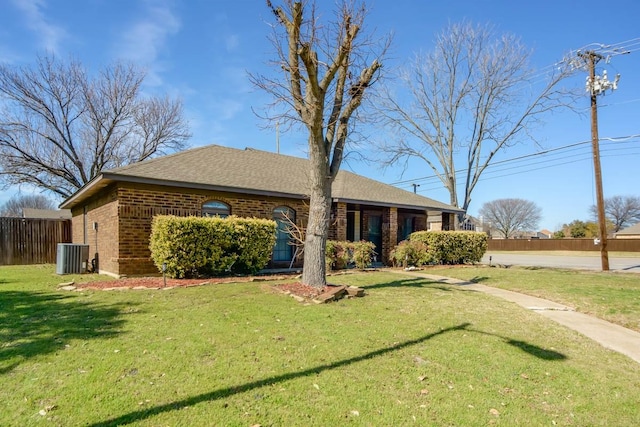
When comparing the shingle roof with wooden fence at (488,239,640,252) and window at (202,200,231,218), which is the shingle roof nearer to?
window at (202,200,231,218)

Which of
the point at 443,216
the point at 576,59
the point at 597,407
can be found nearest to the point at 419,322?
the point at 597,407

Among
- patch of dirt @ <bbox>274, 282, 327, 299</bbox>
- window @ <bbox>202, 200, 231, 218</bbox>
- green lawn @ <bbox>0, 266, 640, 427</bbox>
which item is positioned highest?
window @ <bbox>202, 200, 231, 218</bbox>

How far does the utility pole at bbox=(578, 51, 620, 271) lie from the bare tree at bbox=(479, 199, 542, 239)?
63.0 m

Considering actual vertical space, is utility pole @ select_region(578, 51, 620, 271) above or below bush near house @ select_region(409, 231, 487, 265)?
above

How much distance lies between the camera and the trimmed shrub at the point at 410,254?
48.2 feet

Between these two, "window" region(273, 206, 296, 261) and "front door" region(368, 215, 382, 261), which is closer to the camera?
"window" region(273, 206, 296, 261)

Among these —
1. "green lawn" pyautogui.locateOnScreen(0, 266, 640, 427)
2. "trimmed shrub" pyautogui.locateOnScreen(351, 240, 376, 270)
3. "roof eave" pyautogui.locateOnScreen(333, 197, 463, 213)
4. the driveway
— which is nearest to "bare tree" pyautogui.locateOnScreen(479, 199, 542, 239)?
the driveway

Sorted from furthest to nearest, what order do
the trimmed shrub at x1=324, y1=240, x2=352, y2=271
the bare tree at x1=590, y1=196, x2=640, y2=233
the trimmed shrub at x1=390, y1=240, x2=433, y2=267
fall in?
the bare tree at x1=590, y1=196, x2=640, y2=233 < the trimmed shrub at x1=390, y1=240, x2=433, y2=267 < the trimmed shrub at x1=324, y1=240, x2=352, y2=271

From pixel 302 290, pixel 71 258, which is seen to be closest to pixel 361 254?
pixel 302 290

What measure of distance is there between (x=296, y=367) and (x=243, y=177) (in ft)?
32.2

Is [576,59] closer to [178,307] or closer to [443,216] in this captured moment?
[443,216]

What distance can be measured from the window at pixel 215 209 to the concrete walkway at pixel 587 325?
25.7 ft

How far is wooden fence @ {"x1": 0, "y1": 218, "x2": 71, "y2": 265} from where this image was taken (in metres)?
15.6

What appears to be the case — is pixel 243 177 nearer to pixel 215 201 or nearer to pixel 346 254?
pixel 215 201
